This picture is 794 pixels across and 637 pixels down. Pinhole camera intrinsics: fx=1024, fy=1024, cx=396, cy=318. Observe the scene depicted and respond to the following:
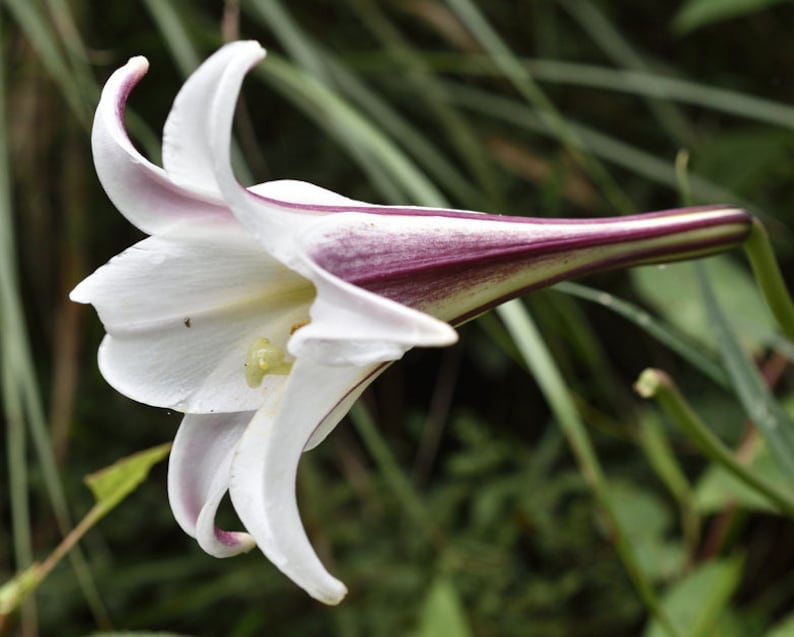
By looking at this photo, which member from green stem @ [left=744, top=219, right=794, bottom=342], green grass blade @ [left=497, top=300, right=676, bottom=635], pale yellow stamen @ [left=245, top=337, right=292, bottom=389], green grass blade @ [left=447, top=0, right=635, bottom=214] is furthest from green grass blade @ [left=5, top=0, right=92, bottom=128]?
A: green stem @ [left=744, top=219, right=794, bottom=342]

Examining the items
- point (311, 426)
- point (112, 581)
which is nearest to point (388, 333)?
point (311, 426)

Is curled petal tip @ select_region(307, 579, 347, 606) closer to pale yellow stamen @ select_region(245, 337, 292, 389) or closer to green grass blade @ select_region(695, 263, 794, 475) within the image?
pale yellow stamen @ select_region(245, 337, 292, 389)

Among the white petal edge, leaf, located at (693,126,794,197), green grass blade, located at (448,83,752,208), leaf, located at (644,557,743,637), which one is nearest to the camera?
the white petal edge

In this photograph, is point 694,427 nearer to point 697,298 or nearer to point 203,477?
point 203,477

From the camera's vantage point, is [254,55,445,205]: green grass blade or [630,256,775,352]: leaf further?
[630,256,775,352]: leaf

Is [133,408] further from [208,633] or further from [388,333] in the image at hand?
[388,333]

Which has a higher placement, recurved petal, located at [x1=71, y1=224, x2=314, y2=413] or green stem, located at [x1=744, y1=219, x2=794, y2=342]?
recurved petal, located at [x1=71, y1=224, x2=314, y2=413]

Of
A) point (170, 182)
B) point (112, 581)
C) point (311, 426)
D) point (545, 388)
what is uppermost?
point (170, 182)

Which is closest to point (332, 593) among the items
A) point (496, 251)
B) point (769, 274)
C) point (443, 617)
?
point (496, 251)
